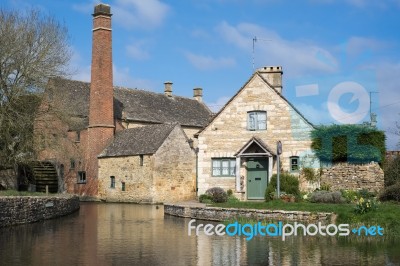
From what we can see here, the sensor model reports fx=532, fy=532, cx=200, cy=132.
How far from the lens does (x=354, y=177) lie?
27.6m

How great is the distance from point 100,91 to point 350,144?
19.8m

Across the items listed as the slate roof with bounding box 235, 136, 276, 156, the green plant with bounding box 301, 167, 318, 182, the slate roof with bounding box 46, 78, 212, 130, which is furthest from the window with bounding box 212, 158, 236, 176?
the slate roof with bounding box 46, 78, 212, 130

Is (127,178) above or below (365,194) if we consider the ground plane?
above

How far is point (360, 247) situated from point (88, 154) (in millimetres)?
29020

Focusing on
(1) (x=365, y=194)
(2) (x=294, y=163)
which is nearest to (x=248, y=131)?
(2) (x=294, y=163)

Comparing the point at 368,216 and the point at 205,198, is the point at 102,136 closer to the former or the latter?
the point at 205,198

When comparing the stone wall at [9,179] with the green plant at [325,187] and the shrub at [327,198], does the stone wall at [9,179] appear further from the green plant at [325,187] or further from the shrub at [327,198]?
the shrub at [327,198]

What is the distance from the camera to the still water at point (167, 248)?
1281 centimetres

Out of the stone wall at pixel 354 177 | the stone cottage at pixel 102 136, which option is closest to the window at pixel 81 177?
the stone cottage at pixel 102 136

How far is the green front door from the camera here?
2953cm

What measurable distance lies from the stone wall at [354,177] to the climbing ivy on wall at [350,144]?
422mm

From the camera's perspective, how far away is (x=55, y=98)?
32.8 m

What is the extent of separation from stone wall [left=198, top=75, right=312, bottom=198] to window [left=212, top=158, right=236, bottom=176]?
0.27 meters

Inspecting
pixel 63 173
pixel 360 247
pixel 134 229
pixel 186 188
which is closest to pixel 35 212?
pixel 134 229
